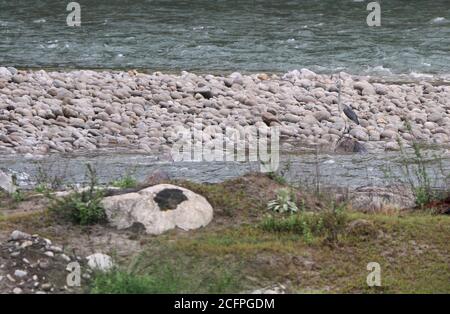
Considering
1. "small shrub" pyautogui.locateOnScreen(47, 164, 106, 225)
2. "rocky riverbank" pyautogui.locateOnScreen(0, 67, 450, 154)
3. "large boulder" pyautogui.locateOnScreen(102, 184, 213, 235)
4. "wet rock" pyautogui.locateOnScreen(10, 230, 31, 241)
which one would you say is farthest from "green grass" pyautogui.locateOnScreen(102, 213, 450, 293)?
"rocky riverbank" pyautogui.locateOnScreen(0, 67, 450, 154)

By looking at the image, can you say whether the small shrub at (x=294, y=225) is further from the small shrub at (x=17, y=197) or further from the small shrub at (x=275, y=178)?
the small shrub at (x=17, y=197)

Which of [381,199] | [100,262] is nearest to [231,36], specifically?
[381,199]

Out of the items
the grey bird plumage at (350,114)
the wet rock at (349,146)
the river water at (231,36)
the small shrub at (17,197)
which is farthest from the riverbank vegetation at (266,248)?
the grey bird plumage at (350,114)

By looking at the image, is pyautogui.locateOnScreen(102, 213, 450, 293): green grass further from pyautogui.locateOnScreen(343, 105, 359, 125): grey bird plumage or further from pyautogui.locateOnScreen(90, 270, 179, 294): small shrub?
pyautogui.locateOnScreen(343, 105, 359, 125): grey bird plumage

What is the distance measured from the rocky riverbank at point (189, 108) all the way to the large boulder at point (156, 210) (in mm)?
6657

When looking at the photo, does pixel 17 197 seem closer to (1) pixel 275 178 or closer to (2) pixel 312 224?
(1) pixel 275 178

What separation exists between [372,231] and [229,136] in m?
7.35

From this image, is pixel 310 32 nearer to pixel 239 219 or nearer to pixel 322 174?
pixel 322 174

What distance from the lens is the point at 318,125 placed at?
592 inches

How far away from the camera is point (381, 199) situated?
876 cm

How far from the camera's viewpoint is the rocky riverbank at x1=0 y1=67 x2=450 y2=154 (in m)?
14.2

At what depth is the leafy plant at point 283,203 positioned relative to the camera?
7230mm

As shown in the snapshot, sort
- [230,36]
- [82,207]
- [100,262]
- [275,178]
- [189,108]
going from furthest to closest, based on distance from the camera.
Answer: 1. [230,36]
2. [189,108]
3. [275,178]
4. [82,207]
5. [100,262]

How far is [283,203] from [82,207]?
4.90ft
